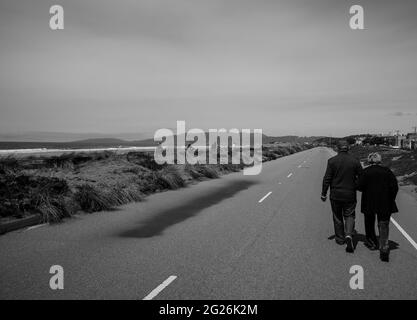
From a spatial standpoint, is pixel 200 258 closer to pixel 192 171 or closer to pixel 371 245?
pixel 371 245

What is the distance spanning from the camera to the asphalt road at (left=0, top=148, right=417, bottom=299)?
16.3ft

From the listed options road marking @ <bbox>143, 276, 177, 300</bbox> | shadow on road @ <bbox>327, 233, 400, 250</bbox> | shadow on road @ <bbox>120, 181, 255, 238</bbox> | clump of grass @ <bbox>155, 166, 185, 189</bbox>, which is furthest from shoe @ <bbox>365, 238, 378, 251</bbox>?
clump of grass @ <bbox>155, 166, 185, 189</bbox>

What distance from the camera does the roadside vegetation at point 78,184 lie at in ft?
32.7

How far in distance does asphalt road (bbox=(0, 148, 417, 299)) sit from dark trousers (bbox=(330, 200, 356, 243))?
1.04ft

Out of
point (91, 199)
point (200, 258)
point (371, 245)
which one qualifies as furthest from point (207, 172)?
point (200, 258)

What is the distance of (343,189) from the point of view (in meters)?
7.11

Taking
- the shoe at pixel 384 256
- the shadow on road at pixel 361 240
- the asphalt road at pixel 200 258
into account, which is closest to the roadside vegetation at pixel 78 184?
the asphalt road at pixel 200 258

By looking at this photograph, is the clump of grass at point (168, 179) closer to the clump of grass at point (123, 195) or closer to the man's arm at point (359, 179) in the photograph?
the clump of grass at point (123, 195)

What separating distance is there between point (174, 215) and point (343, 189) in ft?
17.2

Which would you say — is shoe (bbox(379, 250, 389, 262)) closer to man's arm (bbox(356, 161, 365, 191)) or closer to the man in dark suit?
the man in dark suit

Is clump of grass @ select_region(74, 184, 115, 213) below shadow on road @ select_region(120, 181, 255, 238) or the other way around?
the other way around

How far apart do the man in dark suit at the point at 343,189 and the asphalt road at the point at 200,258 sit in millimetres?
398
